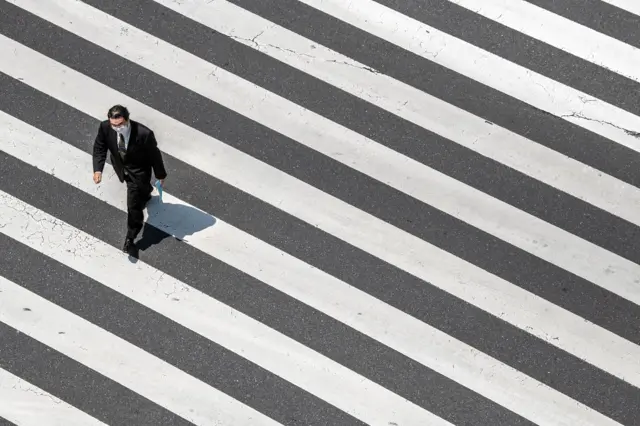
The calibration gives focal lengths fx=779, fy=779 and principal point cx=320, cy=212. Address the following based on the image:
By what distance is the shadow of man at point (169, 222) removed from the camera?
733 cm

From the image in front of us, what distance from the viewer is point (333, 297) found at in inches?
282

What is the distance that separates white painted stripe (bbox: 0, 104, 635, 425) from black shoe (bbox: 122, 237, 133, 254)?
29 cm

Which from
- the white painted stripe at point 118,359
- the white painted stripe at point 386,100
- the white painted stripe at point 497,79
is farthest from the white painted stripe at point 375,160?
the white painted stripe at point 118,359

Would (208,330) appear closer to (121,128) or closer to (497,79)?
(121,128)

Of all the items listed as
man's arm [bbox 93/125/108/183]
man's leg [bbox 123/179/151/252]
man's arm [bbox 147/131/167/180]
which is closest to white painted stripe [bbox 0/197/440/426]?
man's leg [bbox 123/179/151/252]

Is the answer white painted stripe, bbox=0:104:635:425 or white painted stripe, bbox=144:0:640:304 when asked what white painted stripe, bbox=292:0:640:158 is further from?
white painted stripe, bbox=0:104:635:425

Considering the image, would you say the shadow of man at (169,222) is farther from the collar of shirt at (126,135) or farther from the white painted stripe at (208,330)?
the collar of shirt at (126,135)

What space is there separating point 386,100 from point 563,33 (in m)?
1.92

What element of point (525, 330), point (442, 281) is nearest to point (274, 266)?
point (442, 281)

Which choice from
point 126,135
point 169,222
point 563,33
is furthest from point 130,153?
point 563,33

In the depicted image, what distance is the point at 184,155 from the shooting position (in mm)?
7520

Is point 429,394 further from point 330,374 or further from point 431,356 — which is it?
point 330,374

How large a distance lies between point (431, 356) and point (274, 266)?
1652 millimetres

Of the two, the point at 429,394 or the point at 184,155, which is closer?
the point at 429,394
